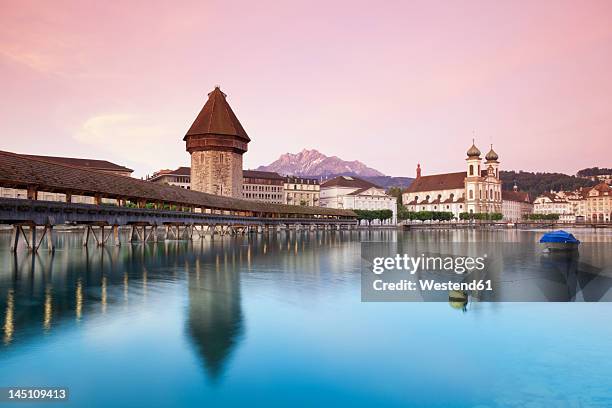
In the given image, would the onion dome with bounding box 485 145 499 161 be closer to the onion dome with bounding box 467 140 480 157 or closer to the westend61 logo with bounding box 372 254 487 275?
the onion dome with bounding box 467 140 480 157

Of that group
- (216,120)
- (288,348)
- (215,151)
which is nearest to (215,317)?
(288,348)

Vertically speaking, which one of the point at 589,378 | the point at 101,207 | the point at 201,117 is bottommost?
the point at 589,378

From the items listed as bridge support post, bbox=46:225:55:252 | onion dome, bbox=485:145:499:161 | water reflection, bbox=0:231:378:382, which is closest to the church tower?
onion dome, bbox=485:145:499:161

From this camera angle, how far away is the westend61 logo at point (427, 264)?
96.1 ft

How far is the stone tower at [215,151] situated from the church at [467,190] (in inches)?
3564

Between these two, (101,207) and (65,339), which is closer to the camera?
(65,339)

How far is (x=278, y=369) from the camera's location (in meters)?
10.6

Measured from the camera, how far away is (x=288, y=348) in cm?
1220

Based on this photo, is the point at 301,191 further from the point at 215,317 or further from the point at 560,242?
the point at 215,317

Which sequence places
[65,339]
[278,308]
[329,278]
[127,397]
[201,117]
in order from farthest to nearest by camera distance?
[201,117] → [329,278] → [278,308] → [65,339] → [127,397]

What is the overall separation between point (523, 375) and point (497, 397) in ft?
4.94

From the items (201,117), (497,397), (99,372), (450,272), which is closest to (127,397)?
(99,372)

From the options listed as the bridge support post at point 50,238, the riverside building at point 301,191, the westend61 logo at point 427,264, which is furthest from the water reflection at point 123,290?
the riverside building at point 301,191

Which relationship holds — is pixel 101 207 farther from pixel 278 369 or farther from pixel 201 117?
pixel 201 117
